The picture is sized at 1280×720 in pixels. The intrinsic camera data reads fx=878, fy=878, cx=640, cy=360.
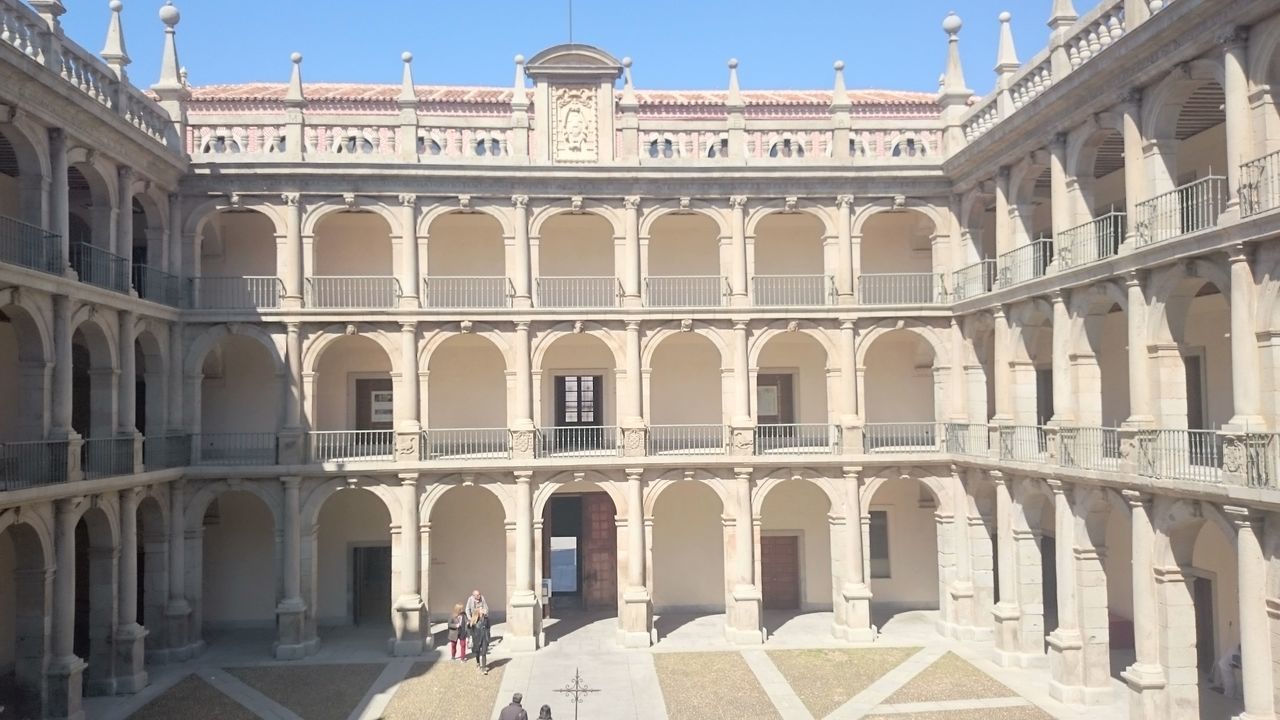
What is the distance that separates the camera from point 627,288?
74.5 ft

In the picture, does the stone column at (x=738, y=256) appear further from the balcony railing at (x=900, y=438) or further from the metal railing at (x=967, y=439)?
the metal railing at (x=967, y=439)

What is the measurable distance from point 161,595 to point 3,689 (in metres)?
3.55

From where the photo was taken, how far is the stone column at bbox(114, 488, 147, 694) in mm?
18625

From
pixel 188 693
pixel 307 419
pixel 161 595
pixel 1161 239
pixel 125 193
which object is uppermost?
pixel 125 193

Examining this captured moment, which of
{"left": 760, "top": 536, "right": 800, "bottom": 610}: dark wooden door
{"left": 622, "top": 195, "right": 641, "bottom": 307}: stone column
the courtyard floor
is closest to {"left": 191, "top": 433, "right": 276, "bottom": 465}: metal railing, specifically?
the courtyard floor

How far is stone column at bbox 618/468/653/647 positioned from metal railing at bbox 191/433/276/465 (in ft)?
29.5

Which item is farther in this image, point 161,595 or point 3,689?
point 161,595

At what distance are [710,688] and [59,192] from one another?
16.2 meters

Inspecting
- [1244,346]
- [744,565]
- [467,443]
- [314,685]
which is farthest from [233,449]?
[1244,346]

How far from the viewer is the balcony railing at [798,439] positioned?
74.7 ft

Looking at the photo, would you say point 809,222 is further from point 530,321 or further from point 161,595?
point 161,595

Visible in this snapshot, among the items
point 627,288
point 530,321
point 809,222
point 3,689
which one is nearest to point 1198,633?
point 809,222

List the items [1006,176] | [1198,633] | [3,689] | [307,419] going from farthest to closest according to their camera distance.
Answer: [307,419]
[1006,176]
[1198,633]
[3,689]

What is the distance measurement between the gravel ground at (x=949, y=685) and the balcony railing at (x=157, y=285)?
1877 cm
